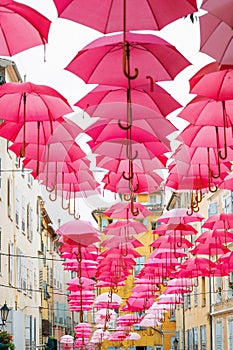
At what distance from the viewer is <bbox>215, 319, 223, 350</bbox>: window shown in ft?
121

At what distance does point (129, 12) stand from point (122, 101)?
2299 mm

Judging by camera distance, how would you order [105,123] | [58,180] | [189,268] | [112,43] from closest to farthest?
[112,43], [105,123], [58,180], [189,268]

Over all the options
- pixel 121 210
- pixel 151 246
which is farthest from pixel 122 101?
pixel 151 246

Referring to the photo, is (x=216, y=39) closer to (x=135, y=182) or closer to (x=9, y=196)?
(x=135, y=182)

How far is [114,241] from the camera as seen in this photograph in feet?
73.7

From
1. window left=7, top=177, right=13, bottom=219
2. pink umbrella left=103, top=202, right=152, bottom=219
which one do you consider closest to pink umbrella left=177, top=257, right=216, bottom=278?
pink umbrella left=103, top=202, right=152, bottom=219

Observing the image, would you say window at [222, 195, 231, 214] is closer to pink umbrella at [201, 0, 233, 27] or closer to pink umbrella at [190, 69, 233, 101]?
pink umbrella at [190, 69, 233, 101]

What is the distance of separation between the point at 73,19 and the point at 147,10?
0.84m

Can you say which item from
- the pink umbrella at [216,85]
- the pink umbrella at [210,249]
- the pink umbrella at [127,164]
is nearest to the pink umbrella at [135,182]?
the pink umbrella at [127,164]

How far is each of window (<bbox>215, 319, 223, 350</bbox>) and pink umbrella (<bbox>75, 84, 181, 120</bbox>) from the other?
27100 millimetres

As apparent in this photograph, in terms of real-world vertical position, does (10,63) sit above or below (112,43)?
above

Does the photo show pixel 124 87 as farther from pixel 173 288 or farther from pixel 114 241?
pixel 173 288

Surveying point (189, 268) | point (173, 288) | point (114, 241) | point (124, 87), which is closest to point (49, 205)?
point (114, 241)

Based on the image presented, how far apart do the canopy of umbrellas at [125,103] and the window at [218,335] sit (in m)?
22.8
